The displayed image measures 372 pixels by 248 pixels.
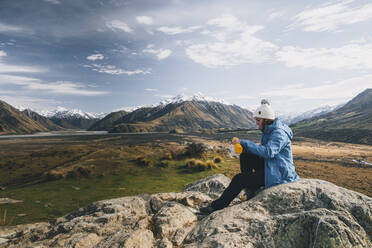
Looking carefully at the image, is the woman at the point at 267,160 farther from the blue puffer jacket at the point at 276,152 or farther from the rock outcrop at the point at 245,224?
the rock outcrop at the point at 245,224

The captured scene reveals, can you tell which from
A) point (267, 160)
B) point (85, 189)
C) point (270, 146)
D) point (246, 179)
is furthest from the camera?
point (85, 189)

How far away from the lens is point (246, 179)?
559 centimetres

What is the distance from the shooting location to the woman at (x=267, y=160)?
5127 mm

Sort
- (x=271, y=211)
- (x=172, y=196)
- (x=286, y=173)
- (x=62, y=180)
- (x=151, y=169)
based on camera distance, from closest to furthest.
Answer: (x=271, y=211) < (x=286, y=173) < (x=172, y=196) < (x=62, y=180) < (x=151, y=169)

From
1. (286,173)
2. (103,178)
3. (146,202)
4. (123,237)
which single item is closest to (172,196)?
(146,202)

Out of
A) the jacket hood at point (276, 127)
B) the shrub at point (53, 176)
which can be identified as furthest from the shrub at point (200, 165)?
the jacket hood at point (276, 127)

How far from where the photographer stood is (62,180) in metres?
20.3

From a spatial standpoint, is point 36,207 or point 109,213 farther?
point 36,207

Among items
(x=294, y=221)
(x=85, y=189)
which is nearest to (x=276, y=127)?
(x=294, y=221)

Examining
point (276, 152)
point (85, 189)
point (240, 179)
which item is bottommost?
point (85, 189)

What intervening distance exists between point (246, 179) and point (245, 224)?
136cm

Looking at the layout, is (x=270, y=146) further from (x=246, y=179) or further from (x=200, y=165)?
(x=200, y=165)

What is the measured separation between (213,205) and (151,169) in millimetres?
19590

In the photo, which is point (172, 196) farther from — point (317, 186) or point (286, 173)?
point (317, 186)
